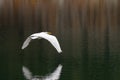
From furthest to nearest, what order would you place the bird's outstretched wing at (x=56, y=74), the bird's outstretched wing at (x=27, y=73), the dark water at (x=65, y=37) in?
the dark water at (x=65, y=37) < the bird's outstretched wing at (x=27, y=73) < the bird's outstretched wing at (x=56, y=74)

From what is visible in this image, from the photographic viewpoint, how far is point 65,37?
27.2m

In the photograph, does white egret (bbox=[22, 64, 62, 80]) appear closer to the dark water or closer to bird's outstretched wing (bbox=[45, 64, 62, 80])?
bird's outstretched wing (bbox=[45, 64, 62, 80])

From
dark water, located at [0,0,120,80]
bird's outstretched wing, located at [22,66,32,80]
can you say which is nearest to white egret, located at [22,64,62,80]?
bird's outstretched wing, located at [22,66,32,80]

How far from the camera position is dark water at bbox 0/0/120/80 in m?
19.2

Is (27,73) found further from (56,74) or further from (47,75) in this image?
(56,74)

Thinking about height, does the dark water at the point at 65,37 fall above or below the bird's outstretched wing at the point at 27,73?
below

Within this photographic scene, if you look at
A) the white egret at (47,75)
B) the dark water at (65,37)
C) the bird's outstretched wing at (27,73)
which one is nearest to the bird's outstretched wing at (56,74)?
the white egret at (47,75)

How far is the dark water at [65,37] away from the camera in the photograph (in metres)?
19.2

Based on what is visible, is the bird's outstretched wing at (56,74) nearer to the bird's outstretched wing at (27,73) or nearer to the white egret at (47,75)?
the white egret at (47,75)

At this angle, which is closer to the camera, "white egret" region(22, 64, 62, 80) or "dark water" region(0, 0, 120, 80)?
"white egret" region(22, 64, 62, 80)

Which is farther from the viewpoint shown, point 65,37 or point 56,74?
point 65,37

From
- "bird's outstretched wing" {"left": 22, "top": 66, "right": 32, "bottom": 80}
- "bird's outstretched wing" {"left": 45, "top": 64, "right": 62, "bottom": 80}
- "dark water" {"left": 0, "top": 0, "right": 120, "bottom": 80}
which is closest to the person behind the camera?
"bird's outstretched wing" {"left": 45, "top": 64, "right": 62, "bottom": 80}

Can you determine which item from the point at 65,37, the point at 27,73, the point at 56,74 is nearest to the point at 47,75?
the point at 56,74

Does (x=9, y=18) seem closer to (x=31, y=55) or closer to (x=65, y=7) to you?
(x=65, y=7)
